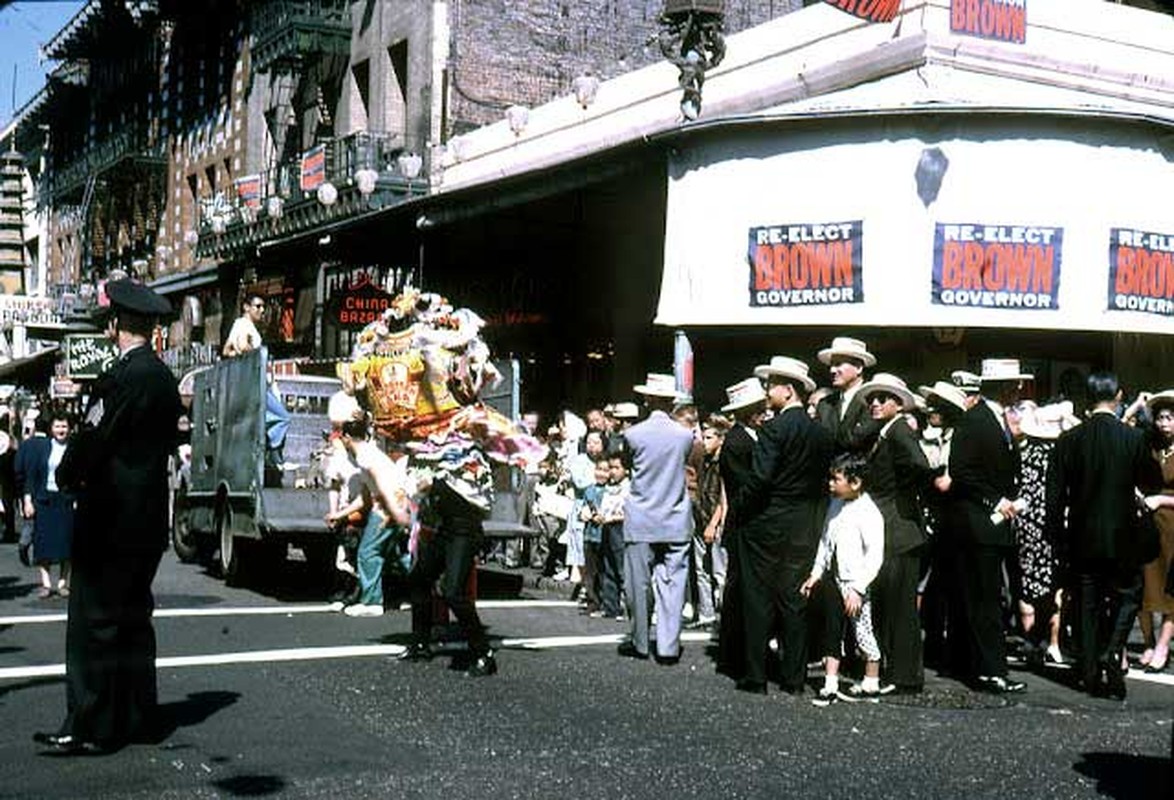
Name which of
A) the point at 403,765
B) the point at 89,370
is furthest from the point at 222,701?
the point at 89,370

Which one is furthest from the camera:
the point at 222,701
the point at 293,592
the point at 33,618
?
the point at 293,592

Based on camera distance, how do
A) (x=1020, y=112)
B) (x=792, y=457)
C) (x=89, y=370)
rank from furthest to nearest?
1. (x=89, y=370)
2. (x=1020, y=112)
3. (x=792, y=457)

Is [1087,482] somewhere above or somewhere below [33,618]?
above

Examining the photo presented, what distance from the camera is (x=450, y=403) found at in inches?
395

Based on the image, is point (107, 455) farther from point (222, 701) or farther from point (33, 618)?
point (33, 618)

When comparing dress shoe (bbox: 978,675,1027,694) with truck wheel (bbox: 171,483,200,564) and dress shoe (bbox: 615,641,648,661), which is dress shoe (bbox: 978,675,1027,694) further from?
truck wheel (bbox: 171,483,200,564)

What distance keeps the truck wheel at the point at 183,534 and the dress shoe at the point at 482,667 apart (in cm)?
893

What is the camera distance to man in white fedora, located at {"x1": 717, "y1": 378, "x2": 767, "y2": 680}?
1009 cm

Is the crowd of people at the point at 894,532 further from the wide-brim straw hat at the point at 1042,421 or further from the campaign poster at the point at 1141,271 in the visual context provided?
the campaign poster at the point at 1141,271

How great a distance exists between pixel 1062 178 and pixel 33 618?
1087cm

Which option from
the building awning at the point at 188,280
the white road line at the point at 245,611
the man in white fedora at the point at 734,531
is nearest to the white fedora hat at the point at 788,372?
the man in white fedora at the point at 734,531

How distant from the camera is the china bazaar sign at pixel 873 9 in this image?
16297 mm

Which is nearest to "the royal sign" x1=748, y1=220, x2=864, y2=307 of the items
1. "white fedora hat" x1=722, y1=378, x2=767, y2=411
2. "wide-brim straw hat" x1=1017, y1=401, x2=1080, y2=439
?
"wide-brim straw hat" x1=1017, y1=401, x2=1080, y2=439

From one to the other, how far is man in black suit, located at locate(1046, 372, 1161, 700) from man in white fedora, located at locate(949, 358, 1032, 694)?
1.40 feet
